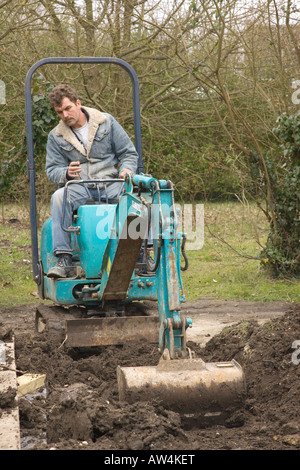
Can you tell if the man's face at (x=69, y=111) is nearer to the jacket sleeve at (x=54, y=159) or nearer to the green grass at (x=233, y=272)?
the jacket sleeve at (x=54, y=159)

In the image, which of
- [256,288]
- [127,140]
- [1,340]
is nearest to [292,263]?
[256,288]

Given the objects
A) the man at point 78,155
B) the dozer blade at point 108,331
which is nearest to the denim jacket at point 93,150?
the man at point 78,155

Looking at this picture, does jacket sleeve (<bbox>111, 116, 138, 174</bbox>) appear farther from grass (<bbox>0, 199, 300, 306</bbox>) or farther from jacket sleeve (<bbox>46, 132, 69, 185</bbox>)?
grass (<bbox>0, 199, 300, 306</bbox>)

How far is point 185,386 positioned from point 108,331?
5.68 ft

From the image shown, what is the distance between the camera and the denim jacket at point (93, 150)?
6.07 meters

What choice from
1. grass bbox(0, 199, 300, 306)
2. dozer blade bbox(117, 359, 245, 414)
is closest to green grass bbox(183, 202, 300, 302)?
grass bbox(0, 199, 300, 306)

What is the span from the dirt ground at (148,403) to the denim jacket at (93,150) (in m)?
1.39

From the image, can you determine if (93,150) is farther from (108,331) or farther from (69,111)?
(108,331)

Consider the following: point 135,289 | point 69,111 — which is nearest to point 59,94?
point 69,111

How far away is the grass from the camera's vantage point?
29.2 feet

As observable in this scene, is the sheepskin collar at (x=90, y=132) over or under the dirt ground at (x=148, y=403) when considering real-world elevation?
over

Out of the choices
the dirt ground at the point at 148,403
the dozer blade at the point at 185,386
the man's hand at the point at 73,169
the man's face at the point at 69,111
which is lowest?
the dirt ground at the point at 148,403

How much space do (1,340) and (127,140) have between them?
215 cm
